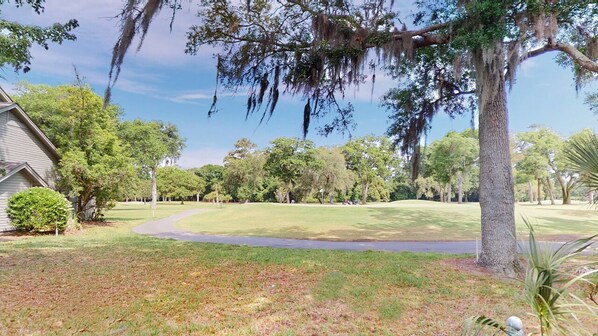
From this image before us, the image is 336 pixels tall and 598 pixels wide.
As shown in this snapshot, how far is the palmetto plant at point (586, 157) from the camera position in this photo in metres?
2.56

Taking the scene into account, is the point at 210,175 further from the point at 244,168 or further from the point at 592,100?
the point at 592,100

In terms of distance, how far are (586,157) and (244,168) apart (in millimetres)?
43203

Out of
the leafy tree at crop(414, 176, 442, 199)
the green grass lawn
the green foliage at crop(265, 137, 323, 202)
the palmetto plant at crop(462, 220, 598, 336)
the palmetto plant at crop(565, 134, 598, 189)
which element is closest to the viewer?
the palmetto plant at crop(462, 220, 598, 336)

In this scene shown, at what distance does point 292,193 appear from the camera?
47844mm

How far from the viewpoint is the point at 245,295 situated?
489 centimetres

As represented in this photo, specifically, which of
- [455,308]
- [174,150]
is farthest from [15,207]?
[174,150]

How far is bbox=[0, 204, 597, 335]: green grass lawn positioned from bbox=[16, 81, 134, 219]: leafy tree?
8684 millimetres

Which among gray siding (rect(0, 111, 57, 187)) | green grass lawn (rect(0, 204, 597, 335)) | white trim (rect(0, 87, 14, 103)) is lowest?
green grass lawn (rect(0, 204, 597, 335))

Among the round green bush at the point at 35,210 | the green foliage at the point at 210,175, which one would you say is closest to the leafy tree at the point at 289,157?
the green foliage at the point at 210,175

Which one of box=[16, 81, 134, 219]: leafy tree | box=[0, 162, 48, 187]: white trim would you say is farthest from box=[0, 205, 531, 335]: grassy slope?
box=[16, 81, 134, 219]: leafy tree

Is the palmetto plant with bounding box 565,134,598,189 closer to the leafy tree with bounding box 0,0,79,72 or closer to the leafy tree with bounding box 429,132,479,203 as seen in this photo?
the leafy tree with bounding box 0,0,79,72

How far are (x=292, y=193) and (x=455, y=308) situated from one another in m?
43.4

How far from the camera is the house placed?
13.2 m

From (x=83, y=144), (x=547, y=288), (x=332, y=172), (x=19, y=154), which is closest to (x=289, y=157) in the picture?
(x=332, y=172)
